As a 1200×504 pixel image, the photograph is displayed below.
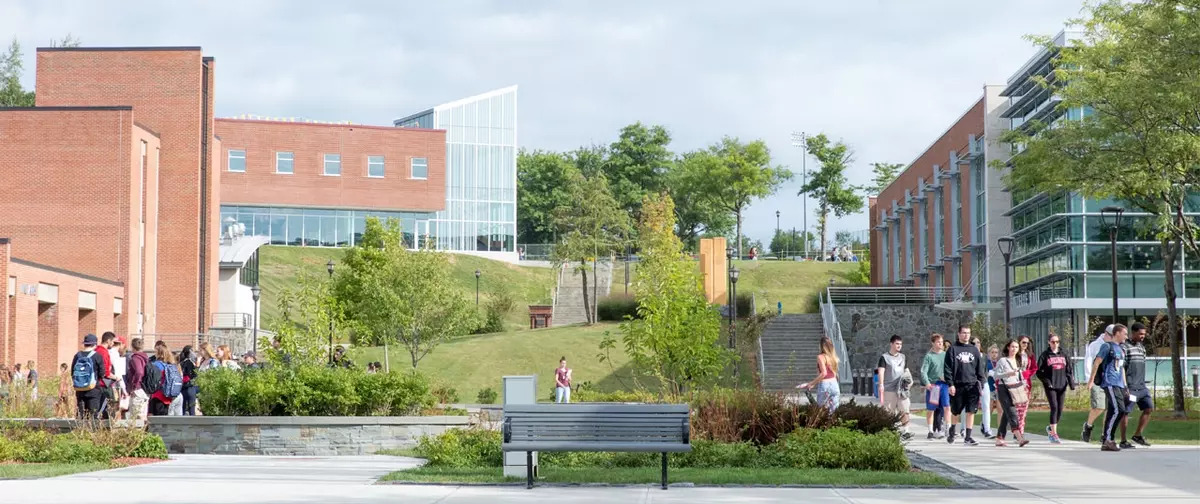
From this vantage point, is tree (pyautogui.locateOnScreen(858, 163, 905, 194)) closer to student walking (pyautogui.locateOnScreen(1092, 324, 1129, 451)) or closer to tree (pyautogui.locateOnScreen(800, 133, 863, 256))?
tree (pyautogui.locateOnScreen(800, 133, 863, 256))

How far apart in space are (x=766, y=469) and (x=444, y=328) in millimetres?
31213

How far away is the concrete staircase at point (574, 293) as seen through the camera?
220 feet

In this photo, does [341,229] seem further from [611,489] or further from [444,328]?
[611,489]

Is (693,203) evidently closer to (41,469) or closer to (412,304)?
(412,304)

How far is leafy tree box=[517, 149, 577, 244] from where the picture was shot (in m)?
104

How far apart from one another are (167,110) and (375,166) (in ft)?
111

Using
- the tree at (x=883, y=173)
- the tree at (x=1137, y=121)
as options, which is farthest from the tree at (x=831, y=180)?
the tree at (x=1137, y=121)

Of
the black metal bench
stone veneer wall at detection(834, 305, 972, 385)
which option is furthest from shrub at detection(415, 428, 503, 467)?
stone veneer wall at detection(834, 305, 972, 385)

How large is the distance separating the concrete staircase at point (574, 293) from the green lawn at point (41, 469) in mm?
48340

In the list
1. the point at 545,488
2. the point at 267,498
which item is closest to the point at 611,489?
the point at 545,488

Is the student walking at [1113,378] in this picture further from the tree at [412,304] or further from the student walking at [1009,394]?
the tree at [412,304]

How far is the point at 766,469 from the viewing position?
13453mm

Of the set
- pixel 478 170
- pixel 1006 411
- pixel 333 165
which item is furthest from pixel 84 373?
pixel 478 170

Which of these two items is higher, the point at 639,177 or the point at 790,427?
the point at 639,177
